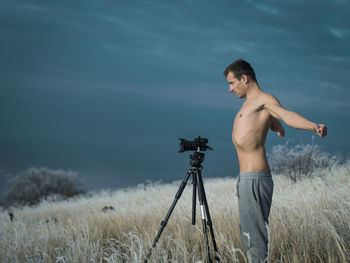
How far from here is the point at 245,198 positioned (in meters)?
3.34

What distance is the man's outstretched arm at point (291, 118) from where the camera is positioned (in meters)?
2.97

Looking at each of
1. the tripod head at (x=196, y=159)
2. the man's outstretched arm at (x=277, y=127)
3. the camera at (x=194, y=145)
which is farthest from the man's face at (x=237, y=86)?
the tripod head at (x=196, y=159)

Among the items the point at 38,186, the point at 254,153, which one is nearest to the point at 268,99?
the point at 254,153

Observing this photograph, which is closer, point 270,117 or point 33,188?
point 270,117

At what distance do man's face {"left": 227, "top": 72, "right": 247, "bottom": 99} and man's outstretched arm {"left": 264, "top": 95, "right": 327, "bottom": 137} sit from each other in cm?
31

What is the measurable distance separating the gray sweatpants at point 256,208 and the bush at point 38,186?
17.2 metres

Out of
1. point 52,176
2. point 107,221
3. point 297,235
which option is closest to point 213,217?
point 297,235

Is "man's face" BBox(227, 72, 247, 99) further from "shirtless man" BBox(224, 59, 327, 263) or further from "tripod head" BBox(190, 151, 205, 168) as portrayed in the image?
"tripod head" BBox(190, 151, 205, 168)

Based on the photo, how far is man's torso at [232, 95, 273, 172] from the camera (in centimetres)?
342

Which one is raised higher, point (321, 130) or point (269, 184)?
point (321, 130)

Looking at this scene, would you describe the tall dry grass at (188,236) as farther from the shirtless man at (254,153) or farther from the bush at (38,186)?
the bush at (38,186)

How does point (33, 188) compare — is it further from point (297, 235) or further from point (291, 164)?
point (297, 235)

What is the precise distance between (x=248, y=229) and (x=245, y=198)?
0.33 metres

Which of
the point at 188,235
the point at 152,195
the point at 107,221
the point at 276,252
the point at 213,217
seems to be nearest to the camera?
the point at 276,252
